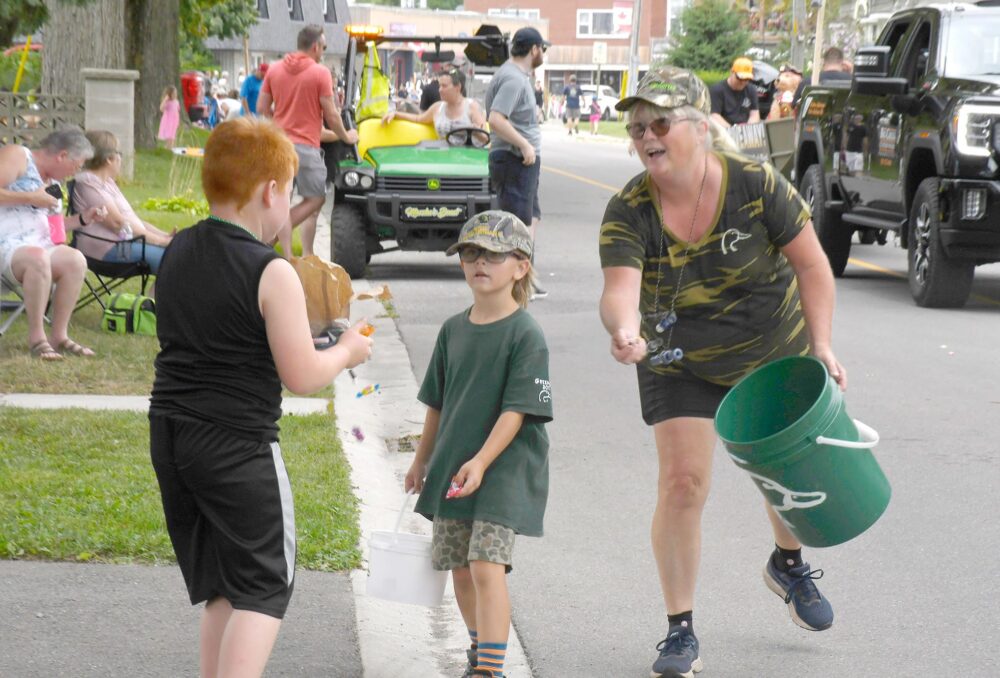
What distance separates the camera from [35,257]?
941 cm

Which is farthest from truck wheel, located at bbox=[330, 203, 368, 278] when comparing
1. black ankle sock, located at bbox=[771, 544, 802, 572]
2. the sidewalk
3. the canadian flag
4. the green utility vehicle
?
the canadian flag

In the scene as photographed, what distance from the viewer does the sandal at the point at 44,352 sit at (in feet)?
30.3

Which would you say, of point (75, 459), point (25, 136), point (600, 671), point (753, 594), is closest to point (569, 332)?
point (75, 459)

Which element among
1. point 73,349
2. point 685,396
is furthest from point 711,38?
point 685,396

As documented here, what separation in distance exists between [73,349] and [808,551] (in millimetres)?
5161

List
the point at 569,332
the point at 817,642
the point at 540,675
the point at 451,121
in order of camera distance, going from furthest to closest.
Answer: the point at 451,121 → the point at 569,332 → the point at 817,642 → the point at 540,675

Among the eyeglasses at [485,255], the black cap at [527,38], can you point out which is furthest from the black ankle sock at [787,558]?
the black cap at [527,38]

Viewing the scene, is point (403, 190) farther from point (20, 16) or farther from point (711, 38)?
point (711, 38)

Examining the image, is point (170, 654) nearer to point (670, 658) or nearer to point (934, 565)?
point (670, 658)

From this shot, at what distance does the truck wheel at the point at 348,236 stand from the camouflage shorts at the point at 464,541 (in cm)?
937

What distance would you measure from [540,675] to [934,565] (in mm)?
1916

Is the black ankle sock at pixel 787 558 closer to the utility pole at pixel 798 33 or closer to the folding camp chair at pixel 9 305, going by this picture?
the folding camp chair at pixel 9 305

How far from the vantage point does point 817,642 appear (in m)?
5.15

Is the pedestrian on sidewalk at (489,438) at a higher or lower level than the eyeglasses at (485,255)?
lower
